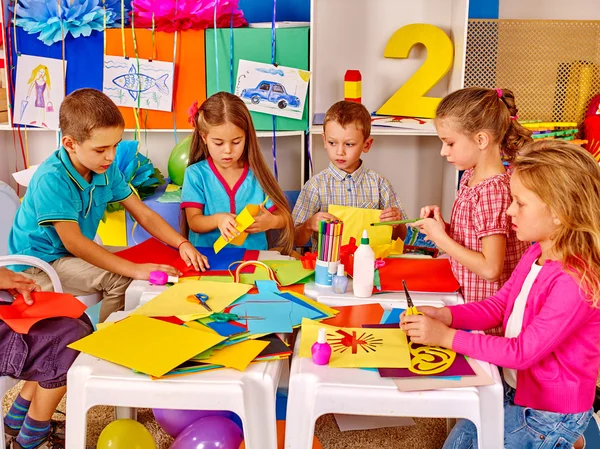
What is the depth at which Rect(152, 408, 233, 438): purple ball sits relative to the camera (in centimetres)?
170

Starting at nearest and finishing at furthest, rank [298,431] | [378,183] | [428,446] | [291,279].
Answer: [298,431] → [291,279] → [428,446] → [378,183]

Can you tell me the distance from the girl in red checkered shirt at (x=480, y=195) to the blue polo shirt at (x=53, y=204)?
982 millimetres

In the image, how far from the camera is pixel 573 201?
1.33m

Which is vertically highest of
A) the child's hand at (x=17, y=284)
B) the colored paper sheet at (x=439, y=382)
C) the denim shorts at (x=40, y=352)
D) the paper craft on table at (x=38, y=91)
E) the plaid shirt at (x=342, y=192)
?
the paper craft on table at (x=38, y=91)

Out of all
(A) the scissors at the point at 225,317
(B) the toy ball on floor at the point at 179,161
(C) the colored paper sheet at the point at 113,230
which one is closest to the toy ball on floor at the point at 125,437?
(A) the scissors at the point at 225,317

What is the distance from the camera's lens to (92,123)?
1.90 m

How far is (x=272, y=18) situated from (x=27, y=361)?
220cm

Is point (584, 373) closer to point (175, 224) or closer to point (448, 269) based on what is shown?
point (448, 269)

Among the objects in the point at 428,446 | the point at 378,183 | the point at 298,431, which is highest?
the point at 378,183

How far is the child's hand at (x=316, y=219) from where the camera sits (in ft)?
7.09

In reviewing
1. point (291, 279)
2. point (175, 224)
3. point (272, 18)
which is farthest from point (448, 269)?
point (272, 18)

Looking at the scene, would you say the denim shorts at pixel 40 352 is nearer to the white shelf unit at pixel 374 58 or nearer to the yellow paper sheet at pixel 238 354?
the yellow paper sheet at pixel 238 354

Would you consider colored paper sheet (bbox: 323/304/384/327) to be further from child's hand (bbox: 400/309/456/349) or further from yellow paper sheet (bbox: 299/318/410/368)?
child's hand (bbox: 400/309/456/349)

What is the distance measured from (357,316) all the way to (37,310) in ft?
2.43
